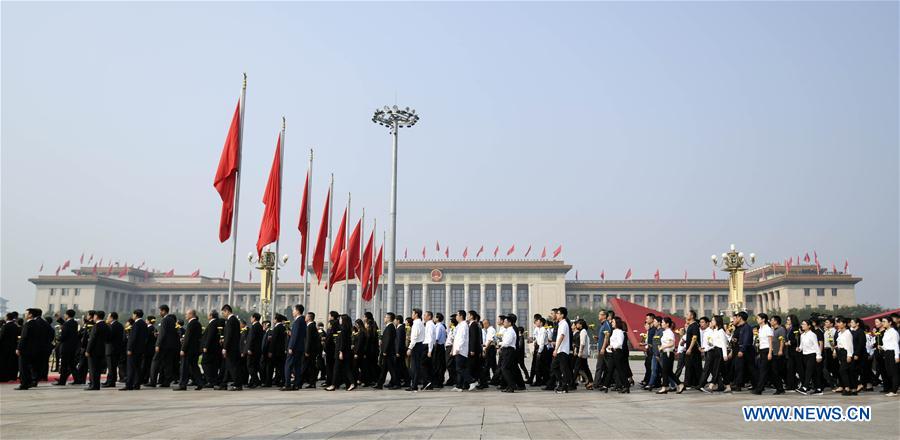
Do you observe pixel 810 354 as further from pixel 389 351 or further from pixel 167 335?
pixel 167 335

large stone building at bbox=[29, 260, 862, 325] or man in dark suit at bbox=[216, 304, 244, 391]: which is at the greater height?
large stone building at bbox=[29, 260, 862, 325]

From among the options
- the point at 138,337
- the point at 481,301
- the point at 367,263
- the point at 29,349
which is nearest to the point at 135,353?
the point at 138,337

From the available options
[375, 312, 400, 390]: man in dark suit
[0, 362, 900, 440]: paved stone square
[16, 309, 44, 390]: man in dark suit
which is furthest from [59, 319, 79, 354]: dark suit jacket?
[375, 312, 400, 390]: man in dark suit

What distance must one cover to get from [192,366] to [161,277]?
103389 millimetres

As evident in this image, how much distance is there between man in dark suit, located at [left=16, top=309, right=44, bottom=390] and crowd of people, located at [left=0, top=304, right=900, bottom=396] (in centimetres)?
2

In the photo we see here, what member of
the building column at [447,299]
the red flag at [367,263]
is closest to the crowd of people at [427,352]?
the red flag at [367,263]

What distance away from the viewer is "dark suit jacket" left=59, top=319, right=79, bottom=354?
12.8 meters

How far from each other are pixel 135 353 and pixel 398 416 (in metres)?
6.85

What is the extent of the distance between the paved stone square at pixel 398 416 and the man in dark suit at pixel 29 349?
1.62 ft

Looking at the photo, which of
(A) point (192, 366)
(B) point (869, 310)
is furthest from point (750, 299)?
(A) point (192, 366)

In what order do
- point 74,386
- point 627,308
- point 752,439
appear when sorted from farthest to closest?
point 627,308 < point 74,386 < point 752,439

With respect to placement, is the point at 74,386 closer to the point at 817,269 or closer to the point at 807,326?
the point at 807,326

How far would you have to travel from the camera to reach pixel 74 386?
13.2m

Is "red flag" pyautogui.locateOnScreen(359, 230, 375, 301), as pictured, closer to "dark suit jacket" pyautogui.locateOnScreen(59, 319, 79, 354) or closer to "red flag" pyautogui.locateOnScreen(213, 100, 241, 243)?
"red flag" pyautogui.locateOnScreen(213, 100, 241, 243)
